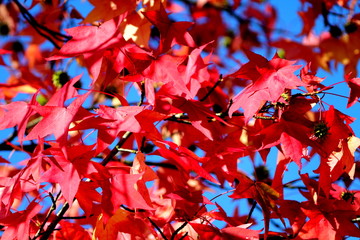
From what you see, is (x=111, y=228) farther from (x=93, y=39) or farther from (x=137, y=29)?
(x=137, y=29)

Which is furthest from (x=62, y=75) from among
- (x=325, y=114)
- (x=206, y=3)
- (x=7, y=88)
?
(x=206, y=3)

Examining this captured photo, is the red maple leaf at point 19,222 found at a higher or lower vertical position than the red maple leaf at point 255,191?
lower

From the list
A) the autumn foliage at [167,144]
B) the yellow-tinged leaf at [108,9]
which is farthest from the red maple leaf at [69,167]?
the yellow-tinged leaf at [108,9]

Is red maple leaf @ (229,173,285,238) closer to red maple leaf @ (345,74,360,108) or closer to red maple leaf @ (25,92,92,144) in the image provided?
red maple leaf @ (345,74,360,108)

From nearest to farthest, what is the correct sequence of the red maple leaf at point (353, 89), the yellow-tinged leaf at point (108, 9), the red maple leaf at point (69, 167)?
the red maple leaf at point (69, 167) → the red maple leaf at point (353, 89) → the yellow-tinged leaf at point (108, 9)

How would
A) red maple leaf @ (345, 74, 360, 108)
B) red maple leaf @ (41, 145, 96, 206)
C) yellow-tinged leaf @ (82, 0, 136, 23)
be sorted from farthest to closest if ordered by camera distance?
yellow-tinged leaf @ (82, 0, 136, 23), red maple leaf @ (345, 74, 360, 108), red maple leaf @ (41, 145, 96, 206)

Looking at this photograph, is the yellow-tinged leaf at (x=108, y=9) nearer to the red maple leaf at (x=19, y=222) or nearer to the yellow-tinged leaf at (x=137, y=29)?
the yellow-tinged leaf at (x=137, y=29)

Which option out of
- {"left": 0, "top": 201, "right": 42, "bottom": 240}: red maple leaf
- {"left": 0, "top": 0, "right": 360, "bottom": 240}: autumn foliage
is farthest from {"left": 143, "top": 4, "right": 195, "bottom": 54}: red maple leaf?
{"left": 0, "top": 201, "right": 42, "bottom": 240}: red maple leaf

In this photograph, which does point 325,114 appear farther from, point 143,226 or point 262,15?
point 262,15

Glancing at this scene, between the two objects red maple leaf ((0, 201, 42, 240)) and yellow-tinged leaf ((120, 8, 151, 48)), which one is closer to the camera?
red maple leaf ((0, 201, 42, 240))

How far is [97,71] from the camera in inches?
43.1

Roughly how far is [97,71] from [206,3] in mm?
2370

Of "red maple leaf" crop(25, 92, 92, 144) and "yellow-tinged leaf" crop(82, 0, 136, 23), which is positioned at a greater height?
"yellow-tinged leaf" crop(82, 0, 136, 23)

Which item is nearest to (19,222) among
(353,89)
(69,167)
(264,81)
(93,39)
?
(69,167)
